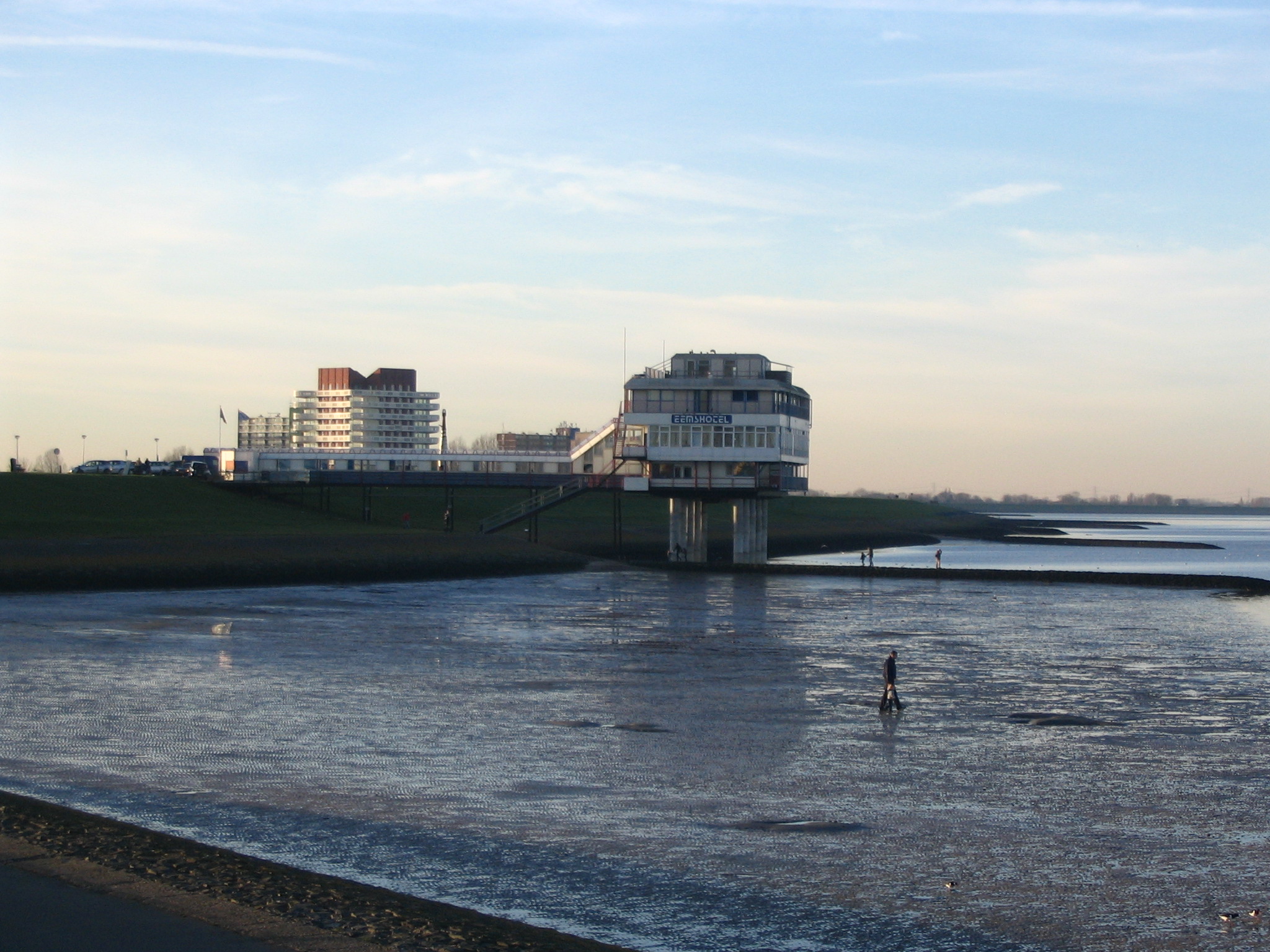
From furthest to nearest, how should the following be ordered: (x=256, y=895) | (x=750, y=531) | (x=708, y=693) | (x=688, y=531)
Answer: (x=688, y=531) → (x=750, y=531) → (x=708, y=693) → (x=256, y=895)

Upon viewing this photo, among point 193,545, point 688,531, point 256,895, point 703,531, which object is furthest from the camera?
point 688,531

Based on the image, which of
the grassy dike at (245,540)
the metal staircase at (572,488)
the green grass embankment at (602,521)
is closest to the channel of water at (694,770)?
the grassy dike at (245,540)

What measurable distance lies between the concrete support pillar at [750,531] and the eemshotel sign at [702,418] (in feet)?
21.5

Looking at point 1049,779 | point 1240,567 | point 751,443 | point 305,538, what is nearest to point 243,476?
point 305,538

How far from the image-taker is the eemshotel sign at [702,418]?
8206 cm

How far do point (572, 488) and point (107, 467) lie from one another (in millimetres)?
54521

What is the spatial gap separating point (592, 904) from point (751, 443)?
69037 millimetres

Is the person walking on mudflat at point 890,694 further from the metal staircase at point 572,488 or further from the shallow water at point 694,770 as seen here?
the metal staircase at point 572,488

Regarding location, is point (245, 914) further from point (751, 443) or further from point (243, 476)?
point (243, 476)

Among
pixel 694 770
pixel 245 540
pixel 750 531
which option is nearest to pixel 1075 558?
pixel 750 531

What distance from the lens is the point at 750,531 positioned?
87125 mm

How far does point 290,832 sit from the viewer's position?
16.3m

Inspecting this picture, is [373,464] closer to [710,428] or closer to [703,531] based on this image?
[703,531]

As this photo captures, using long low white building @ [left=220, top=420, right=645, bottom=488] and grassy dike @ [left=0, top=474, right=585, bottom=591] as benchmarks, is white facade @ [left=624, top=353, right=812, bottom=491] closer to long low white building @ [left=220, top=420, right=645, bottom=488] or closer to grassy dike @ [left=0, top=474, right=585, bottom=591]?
grassy dike @ [left=0, top=474, right=585, bottom=591]
